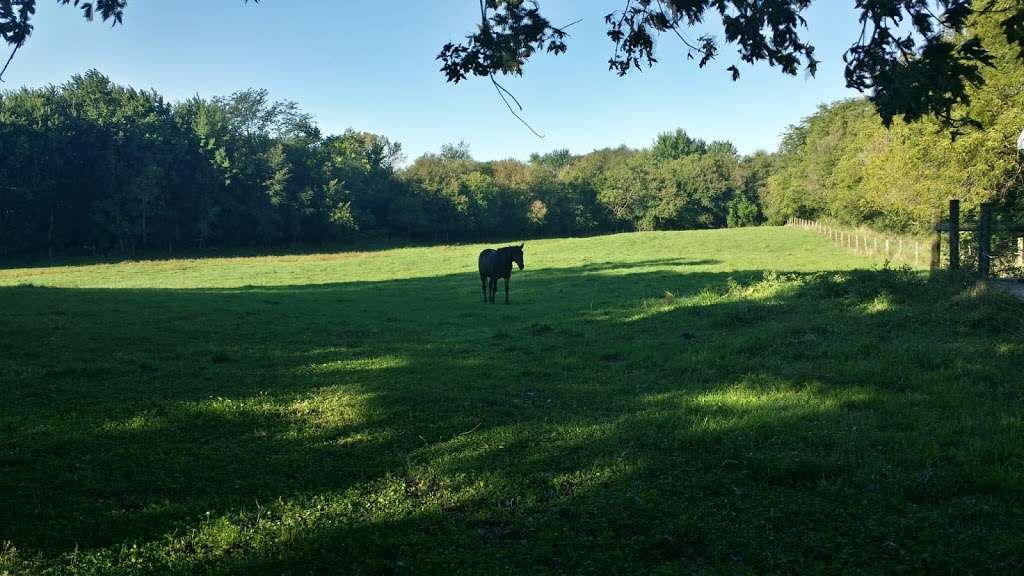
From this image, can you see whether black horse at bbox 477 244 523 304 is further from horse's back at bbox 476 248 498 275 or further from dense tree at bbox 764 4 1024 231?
dense tree at bbox 764 4 1024 231

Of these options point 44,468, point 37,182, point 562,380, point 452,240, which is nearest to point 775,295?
point 562,380

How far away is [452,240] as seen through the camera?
305ft

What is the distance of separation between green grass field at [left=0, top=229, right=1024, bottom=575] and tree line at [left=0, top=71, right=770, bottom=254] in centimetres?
4981

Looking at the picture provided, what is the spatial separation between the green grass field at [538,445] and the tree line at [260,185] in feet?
163

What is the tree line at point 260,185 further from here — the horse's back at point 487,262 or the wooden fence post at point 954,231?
the wooden fence post at point 954,231

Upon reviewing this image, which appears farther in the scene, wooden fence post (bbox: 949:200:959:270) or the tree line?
the tree line

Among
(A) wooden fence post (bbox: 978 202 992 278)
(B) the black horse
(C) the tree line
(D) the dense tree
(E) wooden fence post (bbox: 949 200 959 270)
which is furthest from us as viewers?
(C) the tree line

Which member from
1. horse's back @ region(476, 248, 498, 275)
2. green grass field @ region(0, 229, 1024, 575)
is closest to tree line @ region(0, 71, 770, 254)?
horse's back @ region(476, 248, 498, 275)

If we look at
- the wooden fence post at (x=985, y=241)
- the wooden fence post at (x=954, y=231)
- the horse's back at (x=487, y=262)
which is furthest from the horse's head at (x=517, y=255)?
the wooden fence post at (x=985, y=241)

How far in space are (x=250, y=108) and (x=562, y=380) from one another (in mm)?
86555

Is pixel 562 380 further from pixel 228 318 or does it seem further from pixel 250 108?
pixel 250 108

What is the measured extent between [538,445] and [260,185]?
242ft

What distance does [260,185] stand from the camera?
73625mm

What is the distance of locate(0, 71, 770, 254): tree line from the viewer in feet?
189
